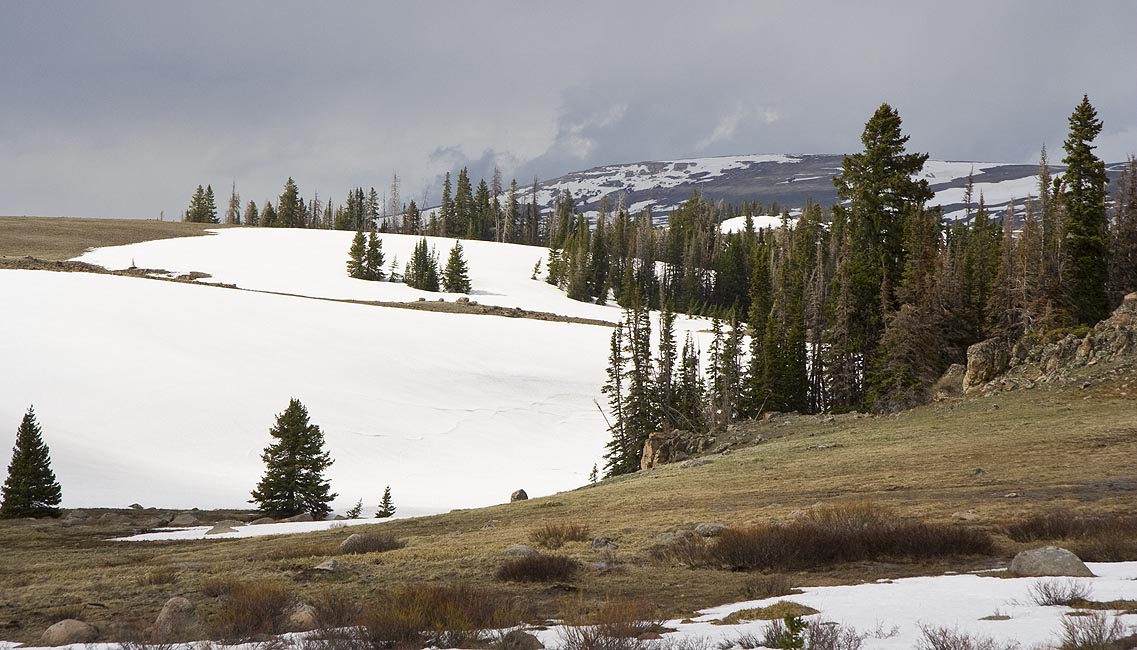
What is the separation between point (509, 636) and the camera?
759cm

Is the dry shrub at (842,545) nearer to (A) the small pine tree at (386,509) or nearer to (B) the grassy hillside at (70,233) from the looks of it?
(A) the small pine tree at (386,509)

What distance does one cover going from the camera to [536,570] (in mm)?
11492

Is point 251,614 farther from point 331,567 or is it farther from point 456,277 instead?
point 456,277

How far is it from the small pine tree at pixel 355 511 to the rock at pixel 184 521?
18.4 feet

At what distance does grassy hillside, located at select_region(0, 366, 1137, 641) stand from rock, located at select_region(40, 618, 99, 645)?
565 mm

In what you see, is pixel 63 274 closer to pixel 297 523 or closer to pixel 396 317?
pixel 396 317

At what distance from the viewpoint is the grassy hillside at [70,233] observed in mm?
99312

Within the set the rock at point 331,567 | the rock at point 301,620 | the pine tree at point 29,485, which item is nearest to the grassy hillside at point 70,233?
the pine tree at point 29,485

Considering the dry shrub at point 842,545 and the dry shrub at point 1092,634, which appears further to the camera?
the dry shrub at point 842,545

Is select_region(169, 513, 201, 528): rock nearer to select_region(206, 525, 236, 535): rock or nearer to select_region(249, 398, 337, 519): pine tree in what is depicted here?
select_region(249, 398, 337, 519): pine tree

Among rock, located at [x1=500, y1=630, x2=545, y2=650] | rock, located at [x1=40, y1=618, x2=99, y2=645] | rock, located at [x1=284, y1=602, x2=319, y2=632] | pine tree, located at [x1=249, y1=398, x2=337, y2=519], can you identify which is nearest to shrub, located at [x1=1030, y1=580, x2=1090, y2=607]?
rock, located at [x1=500, y1=630, x2=545, y2=650]

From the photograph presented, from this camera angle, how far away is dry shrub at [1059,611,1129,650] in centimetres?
596

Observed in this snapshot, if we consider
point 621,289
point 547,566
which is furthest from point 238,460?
point 621,289

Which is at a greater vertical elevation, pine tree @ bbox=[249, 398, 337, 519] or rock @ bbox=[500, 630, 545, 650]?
rock @ bbox=[500, 630, 545, 650]
